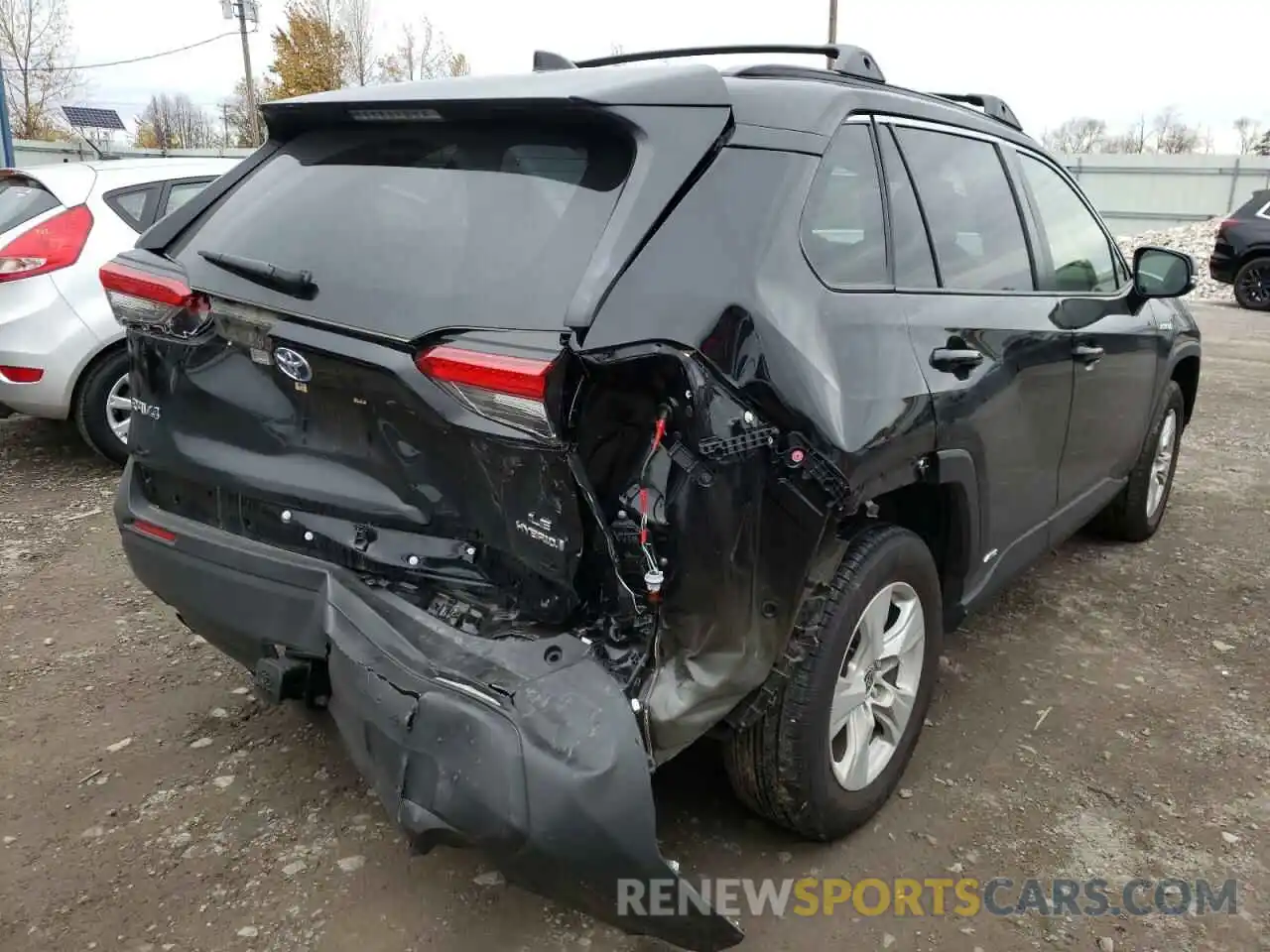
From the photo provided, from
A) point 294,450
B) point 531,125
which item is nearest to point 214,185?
point 294,450

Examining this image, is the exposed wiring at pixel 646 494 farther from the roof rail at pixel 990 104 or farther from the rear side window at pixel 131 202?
the rear side window at pixel 131 202

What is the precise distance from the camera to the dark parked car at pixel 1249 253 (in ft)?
47.3

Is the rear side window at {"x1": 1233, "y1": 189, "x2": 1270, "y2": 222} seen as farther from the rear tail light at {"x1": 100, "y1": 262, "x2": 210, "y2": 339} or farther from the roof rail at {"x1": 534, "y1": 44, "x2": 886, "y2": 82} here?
the rear tail light at {"x1": 100, "y1": 262, "x2": 210, "y2": 339}

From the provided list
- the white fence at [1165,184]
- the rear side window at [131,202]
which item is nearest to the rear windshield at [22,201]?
the rear side window at [131,202]

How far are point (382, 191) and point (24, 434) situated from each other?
5.34 metres

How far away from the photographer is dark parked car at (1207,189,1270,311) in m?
14.4

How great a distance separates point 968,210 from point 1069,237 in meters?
0.82

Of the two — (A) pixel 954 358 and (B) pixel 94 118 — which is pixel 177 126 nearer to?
(B) pixel 94 118

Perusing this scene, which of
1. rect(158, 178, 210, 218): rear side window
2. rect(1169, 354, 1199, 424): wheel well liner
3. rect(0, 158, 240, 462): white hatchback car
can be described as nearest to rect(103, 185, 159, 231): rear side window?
rect(0, 158, 240, 462): white hatchback car

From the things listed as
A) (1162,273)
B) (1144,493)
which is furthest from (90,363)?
(1144,493)

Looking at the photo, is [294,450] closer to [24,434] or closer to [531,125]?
[531,125]

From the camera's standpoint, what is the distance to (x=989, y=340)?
277 centimetres

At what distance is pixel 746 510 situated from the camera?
1931mm

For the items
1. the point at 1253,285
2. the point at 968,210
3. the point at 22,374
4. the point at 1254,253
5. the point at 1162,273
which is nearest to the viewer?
the point at 968,210
